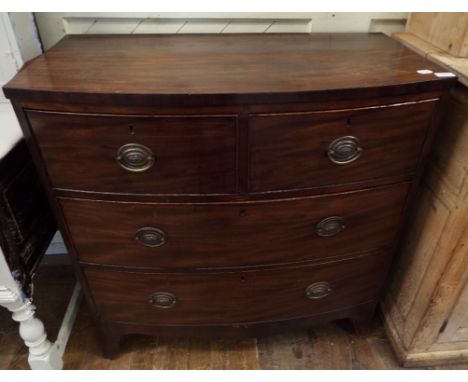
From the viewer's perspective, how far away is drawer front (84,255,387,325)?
3.32 feet

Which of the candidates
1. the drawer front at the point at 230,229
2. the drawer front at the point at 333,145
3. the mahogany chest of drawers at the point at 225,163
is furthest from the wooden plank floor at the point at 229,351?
the drawer front at the point at 333,145

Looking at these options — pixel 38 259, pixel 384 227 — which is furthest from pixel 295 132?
pixel 38 259

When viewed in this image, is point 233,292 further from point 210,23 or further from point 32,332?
point 210,23

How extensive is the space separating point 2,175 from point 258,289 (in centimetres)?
68

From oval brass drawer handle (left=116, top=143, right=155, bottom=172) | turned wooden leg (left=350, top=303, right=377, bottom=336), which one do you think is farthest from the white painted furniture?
turned wooden leg (left=350, top=303, right=377, bottom=336)

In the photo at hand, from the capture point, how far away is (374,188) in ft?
2.97

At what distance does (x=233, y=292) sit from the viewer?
104 cm

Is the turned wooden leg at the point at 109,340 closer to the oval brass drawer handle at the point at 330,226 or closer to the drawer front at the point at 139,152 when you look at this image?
the drawer front at the point at 139,152

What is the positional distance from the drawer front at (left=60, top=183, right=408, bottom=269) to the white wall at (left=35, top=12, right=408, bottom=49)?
546 mm

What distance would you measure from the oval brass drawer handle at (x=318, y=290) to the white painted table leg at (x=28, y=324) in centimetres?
74

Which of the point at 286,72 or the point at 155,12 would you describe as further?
the point at 155,12

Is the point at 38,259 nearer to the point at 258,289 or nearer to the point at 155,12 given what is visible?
the point at 258,289

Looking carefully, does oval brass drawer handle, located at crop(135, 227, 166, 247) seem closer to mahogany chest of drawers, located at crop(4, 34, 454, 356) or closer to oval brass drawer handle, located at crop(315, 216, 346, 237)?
mahogany chest of drawers, located at crop(4, 34, 454, 356)
